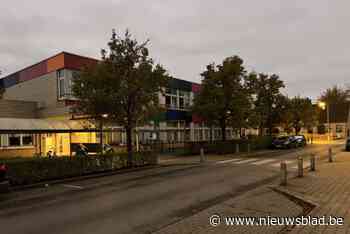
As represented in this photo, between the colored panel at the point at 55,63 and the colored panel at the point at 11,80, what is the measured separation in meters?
7.86

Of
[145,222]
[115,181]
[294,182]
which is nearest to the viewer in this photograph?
[145,222]

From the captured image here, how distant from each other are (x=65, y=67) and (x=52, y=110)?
4.18 m

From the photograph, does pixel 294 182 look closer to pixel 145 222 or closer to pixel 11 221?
pixel 145 222

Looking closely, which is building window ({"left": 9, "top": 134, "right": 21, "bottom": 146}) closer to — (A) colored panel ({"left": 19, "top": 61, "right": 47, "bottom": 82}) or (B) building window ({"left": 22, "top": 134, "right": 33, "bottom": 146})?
(B) building window ({"left": 22, "top": 134, "right": 33, "bottom": 146})

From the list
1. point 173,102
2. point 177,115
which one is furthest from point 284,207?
point 173,102

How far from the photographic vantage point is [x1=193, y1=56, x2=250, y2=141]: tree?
89.1 ft

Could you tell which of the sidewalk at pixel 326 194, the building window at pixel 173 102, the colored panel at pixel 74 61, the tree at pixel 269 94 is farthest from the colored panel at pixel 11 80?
the sidewalk at pixel 326 194

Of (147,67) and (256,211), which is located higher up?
(147,67)

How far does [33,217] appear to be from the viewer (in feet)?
25.5

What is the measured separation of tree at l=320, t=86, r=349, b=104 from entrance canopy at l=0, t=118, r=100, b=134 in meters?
73.6

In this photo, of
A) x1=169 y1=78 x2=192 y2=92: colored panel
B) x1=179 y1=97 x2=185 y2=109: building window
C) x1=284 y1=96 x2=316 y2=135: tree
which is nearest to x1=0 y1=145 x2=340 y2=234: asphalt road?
x1=169 y1=78 x2=192 y2=92: colored panel

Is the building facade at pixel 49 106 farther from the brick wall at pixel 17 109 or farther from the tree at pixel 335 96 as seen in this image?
the tree at pixel 335 96

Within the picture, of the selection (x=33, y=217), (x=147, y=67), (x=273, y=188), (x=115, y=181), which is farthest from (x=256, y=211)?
(x=147, y=67)

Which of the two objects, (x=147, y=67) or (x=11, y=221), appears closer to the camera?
(x=11, y=221)
